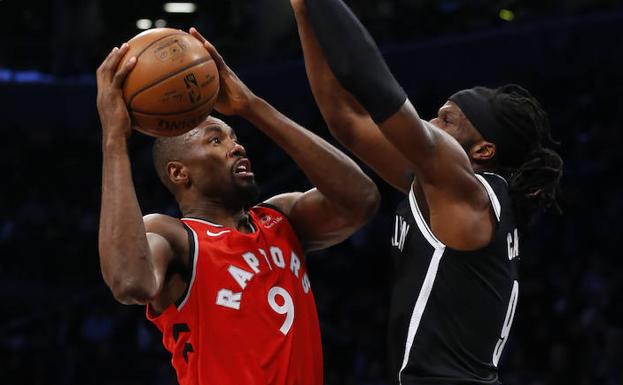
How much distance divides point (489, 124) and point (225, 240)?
1099 millimetres

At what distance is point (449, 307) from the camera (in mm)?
3174

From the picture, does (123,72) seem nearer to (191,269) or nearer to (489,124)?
(191,269)

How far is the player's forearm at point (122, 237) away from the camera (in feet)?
10.2

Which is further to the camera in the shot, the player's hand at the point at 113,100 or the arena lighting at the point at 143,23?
the arena lighting at the point at 143,23

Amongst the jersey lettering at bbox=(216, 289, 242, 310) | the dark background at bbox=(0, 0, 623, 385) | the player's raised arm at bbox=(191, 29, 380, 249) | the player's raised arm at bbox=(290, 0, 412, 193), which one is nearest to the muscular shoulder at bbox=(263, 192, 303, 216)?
the player's raised arm at bbox=(191, 29, 380, 249)

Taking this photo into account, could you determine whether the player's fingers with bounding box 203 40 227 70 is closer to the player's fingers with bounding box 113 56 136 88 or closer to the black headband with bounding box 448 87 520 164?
the player's fingers with bounding box 113 56 136 88

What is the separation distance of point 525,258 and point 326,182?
611 cm

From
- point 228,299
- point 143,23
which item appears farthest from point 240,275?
point 143,23

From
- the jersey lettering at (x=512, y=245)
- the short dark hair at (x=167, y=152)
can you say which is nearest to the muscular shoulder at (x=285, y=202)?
the short dark hair at (x=167, y=152)

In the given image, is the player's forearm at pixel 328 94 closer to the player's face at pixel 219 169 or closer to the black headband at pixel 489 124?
the black headband at pixel 489 124

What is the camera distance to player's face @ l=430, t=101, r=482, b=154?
340 centimetres

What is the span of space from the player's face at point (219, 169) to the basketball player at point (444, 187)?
1.76 feet

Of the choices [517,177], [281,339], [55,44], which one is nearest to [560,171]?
[517,177]

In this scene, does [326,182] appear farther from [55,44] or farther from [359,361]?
[55,44]
